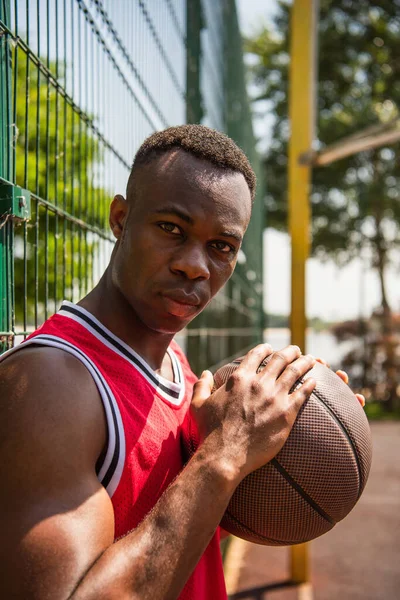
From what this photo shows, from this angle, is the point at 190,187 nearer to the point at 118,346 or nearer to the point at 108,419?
the point at 118,346

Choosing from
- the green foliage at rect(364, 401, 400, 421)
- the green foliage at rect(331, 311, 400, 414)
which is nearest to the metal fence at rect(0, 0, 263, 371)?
the green foliage at rect(364, 401, 400, 421)

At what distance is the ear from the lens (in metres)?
1.67

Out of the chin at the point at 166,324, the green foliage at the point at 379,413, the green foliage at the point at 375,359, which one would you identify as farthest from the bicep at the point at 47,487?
the green foliage at the point at 375,359

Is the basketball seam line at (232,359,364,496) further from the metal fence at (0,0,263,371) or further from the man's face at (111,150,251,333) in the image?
the metal fence at (0,0,263,371)

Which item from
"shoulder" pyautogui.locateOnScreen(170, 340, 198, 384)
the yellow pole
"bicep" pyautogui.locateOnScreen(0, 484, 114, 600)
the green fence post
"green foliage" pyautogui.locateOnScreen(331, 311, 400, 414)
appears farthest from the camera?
"green foliage" pyautogui.locateOnScreen(331, 311, 400, 414)

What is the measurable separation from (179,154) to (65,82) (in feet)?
1.79

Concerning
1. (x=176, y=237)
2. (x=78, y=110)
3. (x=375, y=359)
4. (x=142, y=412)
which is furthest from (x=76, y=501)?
(x=375, y=359)

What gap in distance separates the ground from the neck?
159 inches

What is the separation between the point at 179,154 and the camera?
158 centimetres

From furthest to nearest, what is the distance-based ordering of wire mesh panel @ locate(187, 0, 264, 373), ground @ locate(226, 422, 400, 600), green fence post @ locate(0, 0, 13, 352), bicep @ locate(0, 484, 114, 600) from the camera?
ground @ locate(226, 422, 400, 600) < wire mesh panel @ locate(187, 0, 264, 373) < green fence post @ locate(0, 0, 13, 352) < bicep @ locate(0, 484, 114, 600)

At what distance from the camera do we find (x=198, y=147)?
1.59m

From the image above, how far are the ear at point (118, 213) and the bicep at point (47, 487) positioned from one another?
1.82 feet

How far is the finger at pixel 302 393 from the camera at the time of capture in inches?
59.1

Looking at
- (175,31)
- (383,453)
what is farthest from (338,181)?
(175,31)
